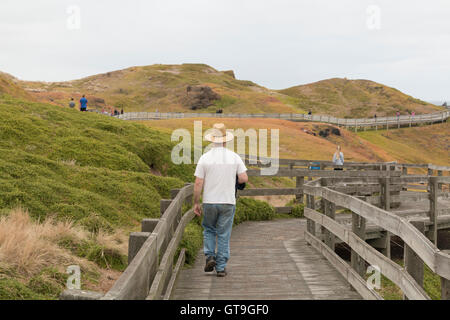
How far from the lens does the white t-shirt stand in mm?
6508

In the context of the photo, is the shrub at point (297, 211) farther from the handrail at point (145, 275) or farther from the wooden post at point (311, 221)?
the handrail at point (145, 275)

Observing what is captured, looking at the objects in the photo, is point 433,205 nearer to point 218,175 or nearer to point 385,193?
point 385,193

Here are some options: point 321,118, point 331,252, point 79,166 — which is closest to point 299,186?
point 79,166

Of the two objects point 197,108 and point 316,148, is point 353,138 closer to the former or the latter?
point 316,148

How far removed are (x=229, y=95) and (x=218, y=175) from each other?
89780 mm

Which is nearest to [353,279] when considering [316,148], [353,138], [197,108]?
[316,148]

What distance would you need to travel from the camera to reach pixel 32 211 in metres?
8.67

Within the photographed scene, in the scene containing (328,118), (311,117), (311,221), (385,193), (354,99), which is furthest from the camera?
(354,99)

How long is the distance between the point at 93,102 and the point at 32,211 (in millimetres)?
76446

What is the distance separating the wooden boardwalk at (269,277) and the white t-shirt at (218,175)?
120 centimetres

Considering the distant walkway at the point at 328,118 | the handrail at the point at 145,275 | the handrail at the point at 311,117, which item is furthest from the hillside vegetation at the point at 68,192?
the distant walkway at the point at 328,118

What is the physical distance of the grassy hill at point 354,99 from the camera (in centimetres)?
9607

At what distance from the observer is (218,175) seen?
652 centimetres

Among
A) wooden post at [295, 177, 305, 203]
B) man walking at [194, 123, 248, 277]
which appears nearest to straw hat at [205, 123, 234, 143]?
man walking at [194, 123, 248, 277]
